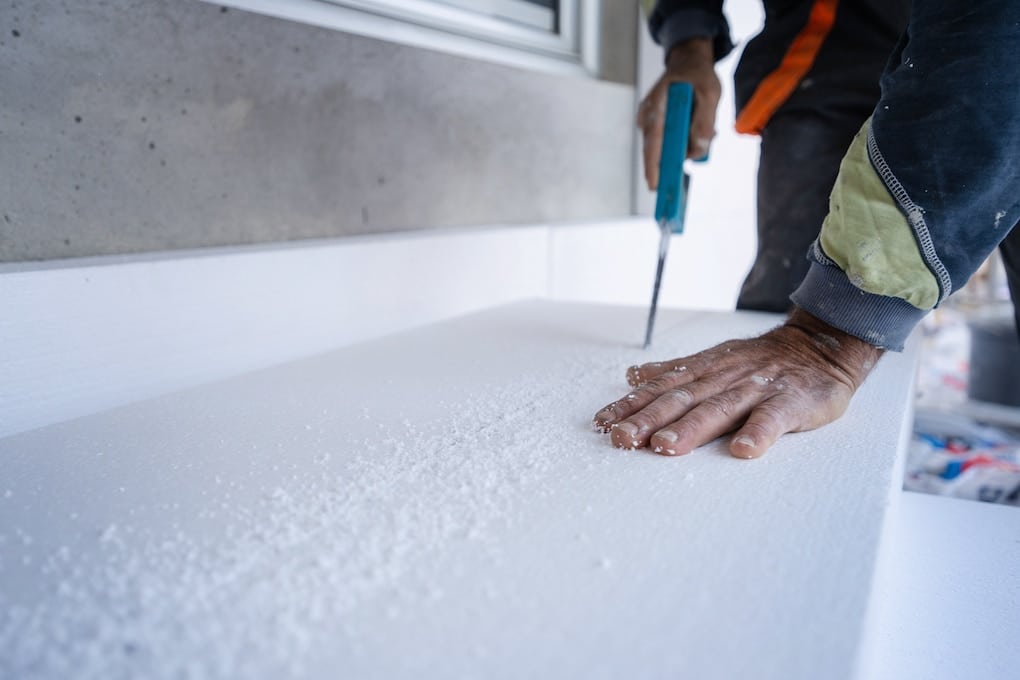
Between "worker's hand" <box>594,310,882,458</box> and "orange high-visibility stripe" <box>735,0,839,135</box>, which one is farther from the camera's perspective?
"orange high-visibility stripe" <box>735,0,839,135</box>

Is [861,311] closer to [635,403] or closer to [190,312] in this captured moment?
[635,403]

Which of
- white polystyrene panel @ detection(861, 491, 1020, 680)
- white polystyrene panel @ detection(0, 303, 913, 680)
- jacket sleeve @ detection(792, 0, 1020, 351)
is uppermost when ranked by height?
jacket sleeve @ detection(792, 0, 1020, 351)

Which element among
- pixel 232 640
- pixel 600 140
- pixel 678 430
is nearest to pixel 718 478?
pixel 678 430

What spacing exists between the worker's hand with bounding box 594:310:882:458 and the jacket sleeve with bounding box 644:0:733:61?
0.90 meters

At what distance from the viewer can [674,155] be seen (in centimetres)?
115

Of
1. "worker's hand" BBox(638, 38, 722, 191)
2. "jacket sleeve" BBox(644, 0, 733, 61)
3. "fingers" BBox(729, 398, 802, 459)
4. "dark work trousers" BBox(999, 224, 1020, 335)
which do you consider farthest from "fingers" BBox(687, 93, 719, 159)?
"fingers" BBox(729, 398, 802, 459)

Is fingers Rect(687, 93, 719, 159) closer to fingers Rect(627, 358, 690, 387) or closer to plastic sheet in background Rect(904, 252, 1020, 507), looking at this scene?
fingers Rect(627, 358, 690, 387)

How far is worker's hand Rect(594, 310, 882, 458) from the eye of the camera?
66cm

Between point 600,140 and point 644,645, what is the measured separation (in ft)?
7.19

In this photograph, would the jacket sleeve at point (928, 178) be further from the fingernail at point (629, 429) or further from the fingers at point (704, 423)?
the fingernail at point (629, 429)

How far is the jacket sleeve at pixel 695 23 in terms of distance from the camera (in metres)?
1.48

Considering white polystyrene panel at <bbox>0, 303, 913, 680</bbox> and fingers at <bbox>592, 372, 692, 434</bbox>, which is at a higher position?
fingers at <bbox>592, 372, 692, 434</bbox>

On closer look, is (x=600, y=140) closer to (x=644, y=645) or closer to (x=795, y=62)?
(x=795, y=62)

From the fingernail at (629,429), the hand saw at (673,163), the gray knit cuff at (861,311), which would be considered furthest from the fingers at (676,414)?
the hand saw at (673,163)
